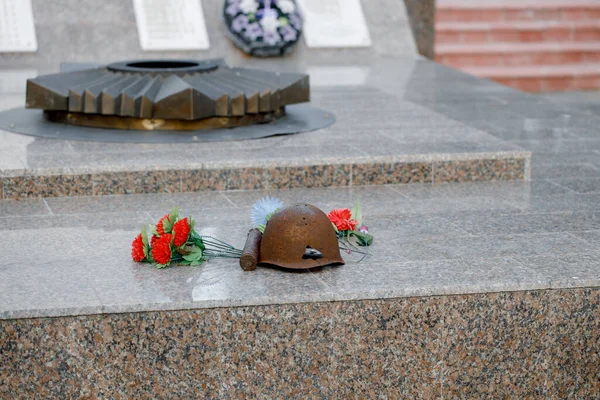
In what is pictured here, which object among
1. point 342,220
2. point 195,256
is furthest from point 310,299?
point 342,220

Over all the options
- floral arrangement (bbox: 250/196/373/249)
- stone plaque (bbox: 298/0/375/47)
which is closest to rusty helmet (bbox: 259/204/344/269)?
Answer: floral arrangement (bbox: 250/196/373/249)

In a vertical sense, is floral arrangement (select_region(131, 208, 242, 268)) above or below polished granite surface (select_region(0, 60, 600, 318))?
above

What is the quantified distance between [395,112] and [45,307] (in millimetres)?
3465

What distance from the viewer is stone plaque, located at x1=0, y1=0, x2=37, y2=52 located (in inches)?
303

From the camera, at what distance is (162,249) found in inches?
122

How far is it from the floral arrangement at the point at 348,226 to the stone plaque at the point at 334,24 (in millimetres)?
5085

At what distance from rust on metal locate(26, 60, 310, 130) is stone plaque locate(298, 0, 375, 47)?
3.05m

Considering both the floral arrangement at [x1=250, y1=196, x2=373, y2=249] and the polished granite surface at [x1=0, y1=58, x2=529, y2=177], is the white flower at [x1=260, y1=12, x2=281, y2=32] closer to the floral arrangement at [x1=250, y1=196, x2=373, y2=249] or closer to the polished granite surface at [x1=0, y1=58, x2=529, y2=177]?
the polished granite surface at [x1=0, y1=58, x2=529, y2=177]

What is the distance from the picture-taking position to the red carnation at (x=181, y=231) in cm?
306

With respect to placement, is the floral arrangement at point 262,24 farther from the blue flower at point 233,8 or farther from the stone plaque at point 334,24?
the stone plaque at point 334,24

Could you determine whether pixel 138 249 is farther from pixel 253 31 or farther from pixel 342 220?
pixel 253 31

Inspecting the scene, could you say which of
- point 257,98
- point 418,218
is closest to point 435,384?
point 418,218

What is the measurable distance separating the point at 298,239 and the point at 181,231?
374 mm

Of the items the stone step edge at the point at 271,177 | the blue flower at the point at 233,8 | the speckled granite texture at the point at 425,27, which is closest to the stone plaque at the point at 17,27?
the blue flower at the point at 233,8
